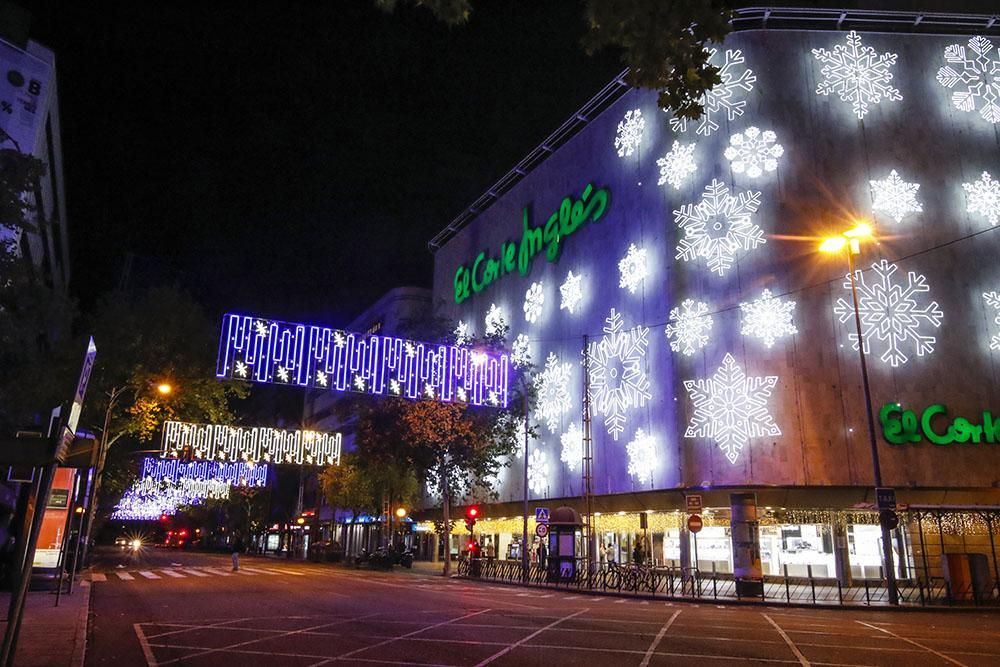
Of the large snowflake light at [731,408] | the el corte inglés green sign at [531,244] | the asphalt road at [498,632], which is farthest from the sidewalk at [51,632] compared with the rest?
the el corte inglés green sign at [531,244]

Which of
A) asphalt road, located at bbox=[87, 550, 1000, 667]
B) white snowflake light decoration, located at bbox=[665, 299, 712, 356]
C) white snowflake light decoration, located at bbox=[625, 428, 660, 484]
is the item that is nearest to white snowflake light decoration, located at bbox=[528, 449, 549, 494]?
white snowflake light decoration, located at bbox=[625, 428, 660, 484]

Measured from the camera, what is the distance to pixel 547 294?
141 ft

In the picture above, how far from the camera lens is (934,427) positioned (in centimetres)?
2817

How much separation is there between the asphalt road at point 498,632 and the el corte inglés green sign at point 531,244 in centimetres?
2326

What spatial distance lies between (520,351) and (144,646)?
34.1 m

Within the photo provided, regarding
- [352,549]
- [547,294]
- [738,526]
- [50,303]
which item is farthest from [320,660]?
[352,549]

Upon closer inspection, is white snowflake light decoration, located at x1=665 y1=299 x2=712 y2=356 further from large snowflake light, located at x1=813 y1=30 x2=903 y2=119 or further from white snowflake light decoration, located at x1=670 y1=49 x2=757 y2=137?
large snowflake light, located at x1=813 y1=30 x2=903 y2=119

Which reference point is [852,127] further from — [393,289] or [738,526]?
[393,289]

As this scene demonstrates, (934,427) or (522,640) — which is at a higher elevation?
(934,427)

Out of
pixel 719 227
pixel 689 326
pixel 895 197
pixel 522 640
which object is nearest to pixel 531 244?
pixel 719 227

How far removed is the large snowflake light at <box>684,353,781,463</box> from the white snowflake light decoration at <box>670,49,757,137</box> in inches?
430

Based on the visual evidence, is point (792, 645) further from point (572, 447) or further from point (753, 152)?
point (572, 447)

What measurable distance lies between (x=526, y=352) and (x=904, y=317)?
2161 centimetres

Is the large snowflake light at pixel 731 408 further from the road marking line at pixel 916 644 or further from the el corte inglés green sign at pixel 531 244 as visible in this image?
the el corte inglés green sign at pixel 531 244
